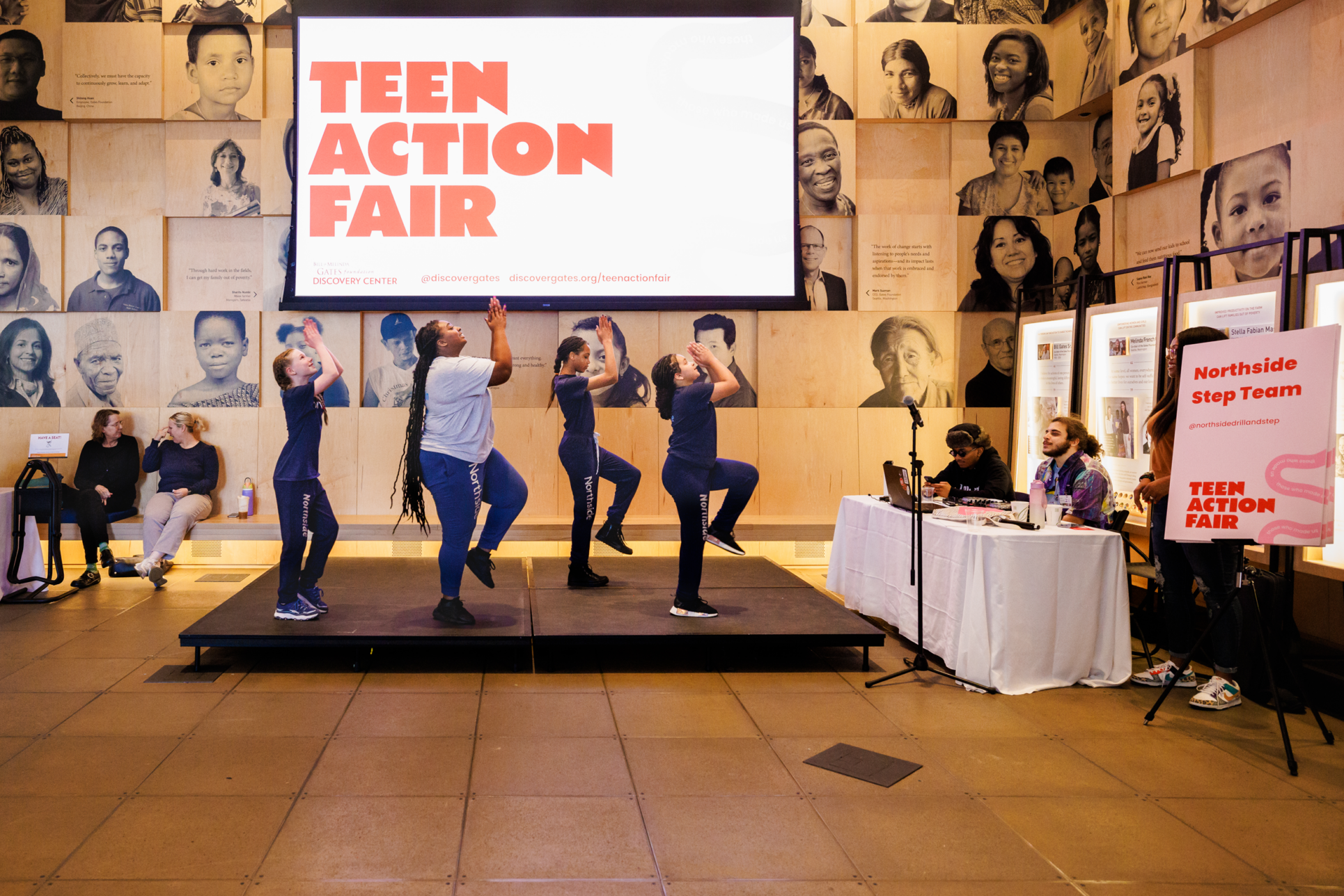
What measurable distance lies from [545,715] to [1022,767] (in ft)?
6.35

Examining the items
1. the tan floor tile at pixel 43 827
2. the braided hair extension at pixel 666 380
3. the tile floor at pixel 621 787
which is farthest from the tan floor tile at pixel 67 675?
the braided hair extension at pixel 666 380

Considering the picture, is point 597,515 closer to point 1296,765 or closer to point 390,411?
point 390,411

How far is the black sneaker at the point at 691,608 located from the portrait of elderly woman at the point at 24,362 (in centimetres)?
617

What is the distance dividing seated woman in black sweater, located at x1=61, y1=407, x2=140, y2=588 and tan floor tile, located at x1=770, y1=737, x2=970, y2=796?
5939 millimetres

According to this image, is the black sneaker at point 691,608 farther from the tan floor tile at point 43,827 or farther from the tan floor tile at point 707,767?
the tan floor tile at point 43,827

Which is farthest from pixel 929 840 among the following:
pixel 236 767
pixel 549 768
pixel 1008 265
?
pixel 1008 265

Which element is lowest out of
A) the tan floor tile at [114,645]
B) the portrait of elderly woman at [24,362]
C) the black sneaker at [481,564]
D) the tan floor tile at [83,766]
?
the tan floor tile at [114,645]

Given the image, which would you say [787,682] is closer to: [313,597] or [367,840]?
[367,840]

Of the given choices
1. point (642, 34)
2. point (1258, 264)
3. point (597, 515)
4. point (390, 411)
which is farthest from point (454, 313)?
point (1258, 264)

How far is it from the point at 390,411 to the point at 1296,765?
22.1ft

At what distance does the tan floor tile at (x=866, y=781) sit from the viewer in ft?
10.1

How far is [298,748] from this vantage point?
343cm

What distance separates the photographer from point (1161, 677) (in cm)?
434

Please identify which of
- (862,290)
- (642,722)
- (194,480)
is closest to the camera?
(642,722)
